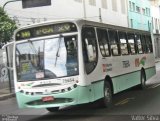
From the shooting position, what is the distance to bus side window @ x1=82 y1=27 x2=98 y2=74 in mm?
13719

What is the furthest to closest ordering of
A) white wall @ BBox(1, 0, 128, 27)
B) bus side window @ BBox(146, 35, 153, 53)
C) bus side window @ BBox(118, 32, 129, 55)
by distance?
white wall @ BBox(1, 0, 128, 27) < bus side window @ BBox(146, 35, 153, 53) < bus side window @ BBox(118, 32, 129, 55)

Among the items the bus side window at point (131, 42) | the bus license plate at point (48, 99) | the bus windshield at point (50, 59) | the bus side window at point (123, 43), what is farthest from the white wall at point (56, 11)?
the bus license plate at point (48, 99)

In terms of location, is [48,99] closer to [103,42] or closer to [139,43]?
[103,42]

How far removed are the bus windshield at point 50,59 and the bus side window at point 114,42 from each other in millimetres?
3079

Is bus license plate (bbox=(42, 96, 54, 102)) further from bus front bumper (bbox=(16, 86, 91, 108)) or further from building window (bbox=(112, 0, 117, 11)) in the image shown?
building window (bbox=(112, 0, 117, 11))

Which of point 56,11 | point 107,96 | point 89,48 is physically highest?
point 56,11

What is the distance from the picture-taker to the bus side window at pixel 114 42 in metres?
16.4

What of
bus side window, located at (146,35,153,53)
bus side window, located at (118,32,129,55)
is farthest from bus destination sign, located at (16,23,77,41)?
bus side window, located at (146,35,153,53)

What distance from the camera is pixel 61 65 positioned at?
44.0 feet

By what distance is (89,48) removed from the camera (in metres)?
14.0

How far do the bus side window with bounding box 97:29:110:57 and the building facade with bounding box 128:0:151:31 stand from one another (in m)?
50.6

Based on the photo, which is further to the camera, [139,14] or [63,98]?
[139,14]

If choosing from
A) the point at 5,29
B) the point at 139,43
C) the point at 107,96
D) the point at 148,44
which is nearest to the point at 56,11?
the point at 5,29

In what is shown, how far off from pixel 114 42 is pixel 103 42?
1353 millimetres
